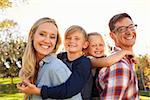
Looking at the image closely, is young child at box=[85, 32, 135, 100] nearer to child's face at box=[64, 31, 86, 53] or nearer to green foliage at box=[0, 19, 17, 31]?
child's face at box=[64, 31, 86, 53]

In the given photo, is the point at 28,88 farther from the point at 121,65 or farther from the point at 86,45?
the point at 86,45

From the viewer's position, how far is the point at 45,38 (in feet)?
8.50

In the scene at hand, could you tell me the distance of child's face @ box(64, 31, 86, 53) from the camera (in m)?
2.91

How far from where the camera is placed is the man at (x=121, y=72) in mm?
2531

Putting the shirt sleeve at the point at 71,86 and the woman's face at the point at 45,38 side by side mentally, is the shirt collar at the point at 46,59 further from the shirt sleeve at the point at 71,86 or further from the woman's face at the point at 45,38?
the shirt sleeve at the point at 71,86

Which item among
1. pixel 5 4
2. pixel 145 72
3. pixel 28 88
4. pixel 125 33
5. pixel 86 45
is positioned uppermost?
pixel 5 4

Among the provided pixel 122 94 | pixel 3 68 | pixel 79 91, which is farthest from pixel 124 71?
pixel 3 68

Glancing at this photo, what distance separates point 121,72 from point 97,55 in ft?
2.17

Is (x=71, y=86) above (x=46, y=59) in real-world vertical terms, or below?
below

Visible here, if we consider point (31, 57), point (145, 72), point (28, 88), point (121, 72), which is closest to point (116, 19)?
point (121, 72)

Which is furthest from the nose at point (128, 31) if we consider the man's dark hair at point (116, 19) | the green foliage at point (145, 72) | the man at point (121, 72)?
the green foliage at point (145, 72)

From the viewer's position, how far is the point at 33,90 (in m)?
2.45

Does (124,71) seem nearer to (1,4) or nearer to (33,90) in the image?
(33,90)

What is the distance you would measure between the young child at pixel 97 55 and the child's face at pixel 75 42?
0.46 ft
